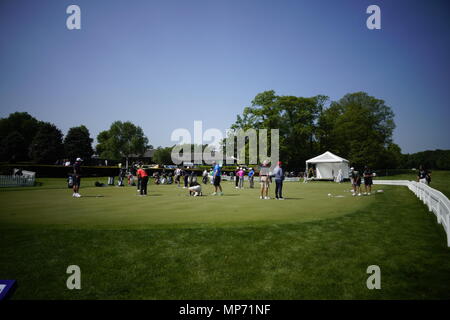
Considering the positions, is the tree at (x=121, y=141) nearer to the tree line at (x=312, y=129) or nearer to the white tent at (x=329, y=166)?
the tree line at (x=312, y=129)

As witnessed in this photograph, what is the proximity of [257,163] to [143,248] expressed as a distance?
47073mm

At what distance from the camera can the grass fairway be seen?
4.64m

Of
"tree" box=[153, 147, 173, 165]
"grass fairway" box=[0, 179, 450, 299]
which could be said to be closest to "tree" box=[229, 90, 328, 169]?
"grass fairway" box=[0, 179, 450, 299]

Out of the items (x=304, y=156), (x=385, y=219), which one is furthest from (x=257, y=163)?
(x=385, y=219)

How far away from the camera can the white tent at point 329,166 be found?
137ft

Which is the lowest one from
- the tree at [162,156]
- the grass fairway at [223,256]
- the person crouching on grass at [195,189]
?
the grass fairway at [223,256]

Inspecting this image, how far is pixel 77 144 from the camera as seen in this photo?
78.4 m

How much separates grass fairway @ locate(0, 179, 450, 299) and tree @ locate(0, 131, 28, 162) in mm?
72335

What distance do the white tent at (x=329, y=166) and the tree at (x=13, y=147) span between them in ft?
221

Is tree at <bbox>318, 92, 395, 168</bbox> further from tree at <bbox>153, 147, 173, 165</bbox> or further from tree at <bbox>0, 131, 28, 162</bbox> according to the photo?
tree at <bbox>153, 147, 173, 165</bbox>

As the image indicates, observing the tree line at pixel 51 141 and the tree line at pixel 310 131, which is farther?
the tree line at pixel 51 141

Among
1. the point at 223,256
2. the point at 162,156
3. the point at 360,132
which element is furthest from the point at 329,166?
the point at 162,156

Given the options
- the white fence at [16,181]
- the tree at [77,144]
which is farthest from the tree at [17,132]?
the white fence at [16,181]

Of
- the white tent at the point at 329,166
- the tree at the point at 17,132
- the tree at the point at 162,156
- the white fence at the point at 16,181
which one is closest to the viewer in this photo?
the white fence at the point at 16,181
